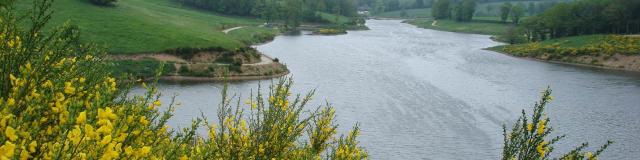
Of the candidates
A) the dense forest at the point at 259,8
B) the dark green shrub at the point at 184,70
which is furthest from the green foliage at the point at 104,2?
the dense forest at the point at 259,8

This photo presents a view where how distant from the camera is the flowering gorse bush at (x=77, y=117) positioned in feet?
21.7

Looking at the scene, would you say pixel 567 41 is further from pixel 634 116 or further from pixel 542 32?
pixel 634 116

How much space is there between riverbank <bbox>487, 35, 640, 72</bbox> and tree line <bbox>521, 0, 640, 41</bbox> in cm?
819

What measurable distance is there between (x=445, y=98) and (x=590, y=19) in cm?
8363

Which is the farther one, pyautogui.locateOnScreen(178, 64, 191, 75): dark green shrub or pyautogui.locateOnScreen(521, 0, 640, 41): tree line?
pyautogui.locateOnScreen(521, 0, 640, 41): tree line

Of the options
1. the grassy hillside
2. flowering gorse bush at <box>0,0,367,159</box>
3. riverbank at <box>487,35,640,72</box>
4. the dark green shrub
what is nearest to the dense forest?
riverbank at <box>487,35,640,72</box>

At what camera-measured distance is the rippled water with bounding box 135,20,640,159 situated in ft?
155

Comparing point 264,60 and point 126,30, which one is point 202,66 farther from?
point 126,30

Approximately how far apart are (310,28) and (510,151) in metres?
172

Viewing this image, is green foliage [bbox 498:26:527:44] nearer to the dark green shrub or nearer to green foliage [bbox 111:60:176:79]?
the dark green shrub

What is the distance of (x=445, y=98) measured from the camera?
6531cm

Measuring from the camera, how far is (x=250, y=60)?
3425 inches

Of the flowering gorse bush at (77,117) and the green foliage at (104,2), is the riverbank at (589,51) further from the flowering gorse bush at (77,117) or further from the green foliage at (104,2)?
the flowering gorse bush at (77,117)

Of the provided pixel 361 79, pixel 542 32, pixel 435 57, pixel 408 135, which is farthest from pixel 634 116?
pixel 542 32
